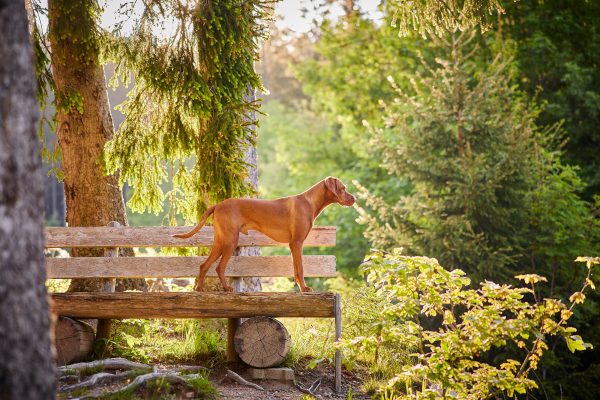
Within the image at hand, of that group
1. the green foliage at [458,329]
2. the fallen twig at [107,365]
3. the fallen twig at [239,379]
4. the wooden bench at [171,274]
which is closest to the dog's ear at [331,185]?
the wooden bench at [171,274]

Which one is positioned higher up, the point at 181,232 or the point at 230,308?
the point at 181,232

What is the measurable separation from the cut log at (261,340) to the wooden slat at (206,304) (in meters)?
0.14

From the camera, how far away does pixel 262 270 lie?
22.5 ft

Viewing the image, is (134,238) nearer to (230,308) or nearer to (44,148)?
(230,308)

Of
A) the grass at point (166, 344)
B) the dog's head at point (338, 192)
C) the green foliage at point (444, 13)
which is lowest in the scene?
the grass at point (166, 344)

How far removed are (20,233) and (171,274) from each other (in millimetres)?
4283

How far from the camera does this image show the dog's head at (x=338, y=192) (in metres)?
6.33

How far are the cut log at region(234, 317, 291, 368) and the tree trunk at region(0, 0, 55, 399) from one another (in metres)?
3.74

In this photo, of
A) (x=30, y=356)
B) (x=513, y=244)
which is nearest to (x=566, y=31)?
(x=513, y=244)

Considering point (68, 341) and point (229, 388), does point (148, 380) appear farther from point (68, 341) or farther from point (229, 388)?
point (68, 341)

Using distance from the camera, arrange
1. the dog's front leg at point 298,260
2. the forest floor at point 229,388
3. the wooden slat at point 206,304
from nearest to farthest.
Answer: the forest floor at point 229,388
the wooden slat at point 206,304
the dog's front leg at point 298,260

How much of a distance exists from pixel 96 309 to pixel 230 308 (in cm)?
128

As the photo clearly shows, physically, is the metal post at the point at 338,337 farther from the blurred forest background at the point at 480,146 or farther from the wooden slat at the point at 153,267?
the blurred forest background at the point at 480,146

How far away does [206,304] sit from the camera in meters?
6.17
